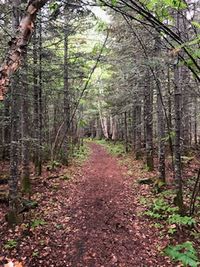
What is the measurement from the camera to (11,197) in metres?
7.55

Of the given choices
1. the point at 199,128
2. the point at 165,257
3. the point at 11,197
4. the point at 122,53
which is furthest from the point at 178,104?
the point at 199,128

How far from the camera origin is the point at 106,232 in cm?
719

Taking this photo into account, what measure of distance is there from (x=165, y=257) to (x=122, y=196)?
14.2ft

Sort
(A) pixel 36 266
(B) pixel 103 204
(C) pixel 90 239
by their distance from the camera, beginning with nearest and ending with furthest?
(A) pixel 36 266, (C) pixel 90 239, (B) pixel 103 204

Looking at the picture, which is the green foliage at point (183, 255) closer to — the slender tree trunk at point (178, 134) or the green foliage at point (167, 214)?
the green foliage at point (167, 214)

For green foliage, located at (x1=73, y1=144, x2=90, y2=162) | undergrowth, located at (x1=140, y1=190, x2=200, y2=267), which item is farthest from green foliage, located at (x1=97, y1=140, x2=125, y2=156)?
undergrowth, located at (x1=140, y1=190, x2=200, y2=267)

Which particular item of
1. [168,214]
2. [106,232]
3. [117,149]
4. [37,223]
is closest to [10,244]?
[37,223]

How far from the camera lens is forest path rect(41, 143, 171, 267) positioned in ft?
19.8

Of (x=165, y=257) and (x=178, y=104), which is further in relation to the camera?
(x=178, y=104)

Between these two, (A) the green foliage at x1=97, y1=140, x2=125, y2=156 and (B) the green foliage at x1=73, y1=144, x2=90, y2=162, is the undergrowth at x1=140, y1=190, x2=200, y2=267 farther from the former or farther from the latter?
(A) the green foliage at x1=97, y1=140, x2=125, y2=156

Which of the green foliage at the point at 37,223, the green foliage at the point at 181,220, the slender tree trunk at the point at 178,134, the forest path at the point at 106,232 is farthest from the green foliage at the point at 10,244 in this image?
the slender tree trunk at the point at 178,134

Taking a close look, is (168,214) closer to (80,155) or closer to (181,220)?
(181,220)

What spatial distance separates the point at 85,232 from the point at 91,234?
0.74ft

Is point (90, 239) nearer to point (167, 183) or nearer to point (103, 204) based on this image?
point (103, 204)
